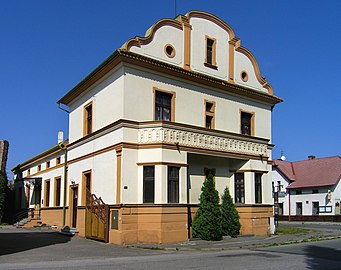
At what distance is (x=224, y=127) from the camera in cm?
2494

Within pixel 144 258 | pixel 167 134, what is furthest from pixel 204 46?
pixel 144 258

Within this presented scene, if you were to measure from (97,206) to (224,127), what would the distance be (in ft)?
28.0

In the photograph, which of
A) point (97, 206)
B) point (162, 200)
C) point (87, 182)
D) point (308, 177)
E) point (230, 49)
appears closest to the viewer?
point (162, 200)

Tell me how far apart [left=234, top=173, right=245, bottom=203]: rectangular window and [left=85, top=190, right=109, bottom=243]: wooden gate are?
7951 mm

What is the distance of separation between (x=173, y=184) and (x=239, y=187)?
5.68m

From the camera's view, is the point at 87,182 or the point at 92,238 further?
the point at 87,182

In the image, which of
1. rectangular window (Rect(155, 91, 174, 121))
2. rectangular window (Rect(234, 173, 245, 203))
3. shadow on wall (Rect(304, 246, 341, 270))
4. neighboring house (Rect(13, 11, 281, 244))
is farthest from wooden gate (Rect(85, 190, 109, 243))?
shadow on wall (Rect(304, 246, 341, 270))

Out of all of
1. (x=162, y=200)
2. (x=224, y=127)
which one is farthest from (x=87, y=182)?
(x=224, y=127)

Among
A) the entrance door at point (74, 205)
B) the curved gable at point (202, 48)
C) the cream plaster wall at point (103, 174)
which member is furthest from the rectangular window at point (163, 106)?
the entrance door at point (74, 205)

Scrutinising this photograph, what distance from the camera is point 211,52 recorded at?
25.2 meters

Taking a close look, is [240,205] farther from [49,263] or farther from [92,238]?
[49,263]

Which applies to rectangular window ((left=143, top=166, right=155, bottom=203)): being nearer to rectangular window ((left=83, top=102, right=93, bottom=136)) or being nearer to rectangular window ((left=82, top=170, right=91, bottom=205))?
rectangular window ((left=82, top=170, right=91, bottom=205))

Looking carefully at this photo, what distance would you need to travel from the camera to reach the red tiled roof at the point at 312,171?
50875mm

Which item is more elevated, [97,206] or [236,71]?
[236,71]
